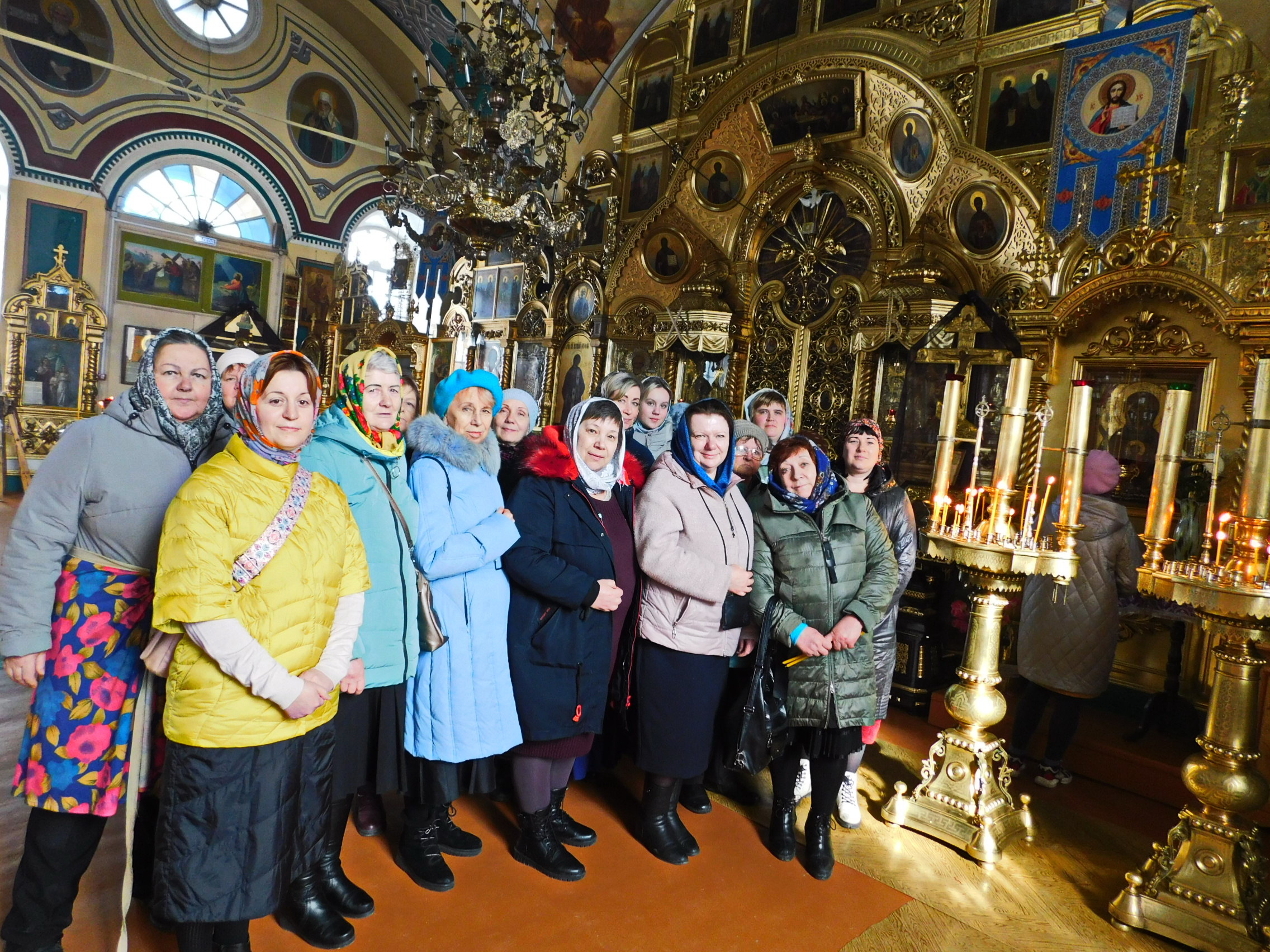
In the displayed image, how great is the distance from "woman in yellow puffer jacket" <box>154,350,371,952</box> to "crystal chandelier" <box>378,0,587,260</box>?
17.1 feet

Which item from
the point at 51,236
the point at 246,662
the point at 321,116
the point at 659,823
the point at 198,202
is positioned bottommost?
the point at 659,823

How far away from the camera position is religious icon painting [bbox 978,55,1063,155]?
18.4ft

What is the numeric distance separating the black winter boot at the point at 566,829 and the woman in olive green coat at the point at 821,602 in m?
0.73

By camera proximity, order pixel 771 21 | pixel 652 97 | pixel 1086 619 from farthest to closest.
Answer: pixel 652 97 → pixel 771 21 → pixel 1086 619

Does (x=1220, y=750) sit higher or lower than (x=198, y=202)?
lower

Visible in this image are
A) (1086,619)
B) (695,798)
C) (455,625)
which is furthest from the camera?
(1086,619)

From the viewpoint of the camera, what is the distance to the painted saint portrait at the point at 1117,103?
4992 millimetres

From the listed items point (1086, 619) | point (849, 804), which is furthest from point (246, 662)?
point (1086, 619)

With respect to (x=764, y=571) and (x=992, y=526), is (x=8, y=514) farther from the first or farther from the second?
(x=992, y=526)

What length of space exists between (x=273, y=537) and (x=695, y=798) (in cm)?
234

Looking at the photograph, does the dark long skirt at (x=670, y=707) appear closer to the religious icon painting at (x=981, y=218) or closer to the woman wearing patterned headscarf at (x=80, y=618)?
the woman wearing patterned headscarf at (x=80, y=618)

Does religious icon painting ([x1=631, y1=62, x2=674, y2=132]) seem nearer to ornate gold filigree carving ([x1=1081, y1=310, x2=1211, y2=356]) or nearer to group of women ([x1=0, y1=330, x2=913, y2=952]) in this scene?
ornate gold filigree carving ([x1=1081, y1=310, x2=1211, y2=356])

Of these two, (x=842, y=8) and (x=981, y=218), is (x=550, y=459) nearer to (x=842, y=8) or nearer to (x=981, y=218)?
(x=981, y=218)

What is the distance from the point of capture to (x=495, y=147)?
677 centimetres
